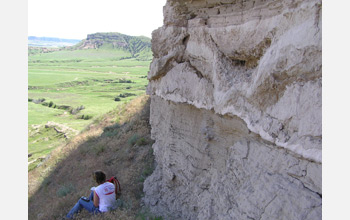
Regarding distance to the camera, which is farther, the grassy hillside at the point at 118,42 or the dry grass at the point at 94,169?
the grassy hillside at the point at 118,42

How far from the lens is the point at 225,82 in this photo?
427 cm

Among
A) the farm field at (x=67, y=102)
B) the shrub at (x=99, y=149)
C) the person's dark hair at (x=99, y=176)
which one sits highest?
the person's dark hair at (x=99, y=176)

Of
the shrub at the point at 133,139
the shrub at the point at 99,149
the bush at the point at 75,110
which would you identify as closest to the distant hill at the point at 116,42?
the bush at the point at 75,110

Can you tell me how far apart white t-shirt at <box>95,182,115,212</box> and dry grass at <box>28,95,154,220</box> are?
0.22 metres

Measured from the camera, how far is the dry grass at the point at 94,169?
6.99 m

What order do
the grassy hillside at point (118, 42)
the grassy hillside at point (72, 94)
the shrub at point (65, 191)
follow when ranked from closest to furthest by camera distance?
1. the shrub at point (65, 191)
2. the grassy hillside at point (72, 94)
3. the grassy hillside at point (118, 42)

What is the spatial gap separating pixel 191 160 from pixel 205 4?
2.64 meters

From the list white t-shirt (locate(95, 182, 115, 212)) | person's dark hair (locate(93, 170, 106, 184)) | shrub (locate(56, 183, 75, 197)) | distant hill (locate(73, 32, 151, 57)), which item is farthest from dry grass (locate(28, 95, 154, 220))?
distant hill (locate(73, 32, 151, 57))

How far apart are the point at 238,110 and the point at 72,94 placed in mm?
55271

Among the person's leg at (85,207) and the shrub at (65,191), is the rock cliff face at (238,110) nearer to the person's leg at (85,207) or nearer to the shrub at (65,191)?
the person's leg at (85,207)

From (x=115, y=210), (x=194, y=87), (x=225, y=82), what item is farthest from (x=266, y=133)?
(x=115, y=210)

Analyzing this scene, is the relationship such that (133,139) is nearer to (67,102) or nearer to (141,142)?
(141,142)

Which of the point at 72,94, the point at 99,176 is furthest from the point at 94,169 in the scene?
the point at 72,94

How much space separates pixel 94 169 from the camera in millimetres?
9148
